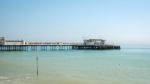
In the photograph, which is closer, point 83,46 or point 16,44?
point 16,44

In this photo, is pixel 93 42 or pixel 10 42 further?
pixel 93 42

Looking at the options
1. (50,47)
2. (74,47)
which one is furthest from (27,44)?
(74,47)

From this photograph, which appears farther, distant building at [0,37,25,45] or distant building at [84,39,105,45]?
distant building at [84,39,105,45]

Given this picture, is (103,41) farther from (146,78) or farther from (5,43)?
(146,78)

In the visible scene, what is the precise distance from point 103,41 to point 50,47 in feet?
67.5

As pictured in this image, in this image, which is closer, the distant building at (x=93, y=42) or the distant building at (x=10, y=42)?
the distant building at (x=10, y=42)

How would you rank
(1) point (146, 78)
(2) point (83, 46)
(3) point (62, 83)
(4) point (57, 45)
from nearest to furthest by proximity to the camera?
(3) point (62, 83), (1) point (146, 78), (4) point (57, 45), (2) point (83, 46)

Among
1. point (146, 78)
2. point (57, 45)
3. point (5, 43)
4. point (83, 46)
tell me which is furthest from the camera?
point (83, 46)

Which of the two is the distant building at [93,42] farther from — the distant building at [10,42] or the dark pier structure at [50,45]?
the distant building at [10,42]

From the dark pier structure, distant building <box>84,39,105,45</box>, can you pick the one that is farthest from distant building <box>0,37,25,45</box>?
distant building <box>84,39,105,45</box>

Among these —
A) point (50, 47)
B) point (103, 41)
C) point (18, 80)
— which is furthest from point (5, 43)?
point (18, 80)

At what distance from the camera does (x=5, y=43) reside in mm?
83438

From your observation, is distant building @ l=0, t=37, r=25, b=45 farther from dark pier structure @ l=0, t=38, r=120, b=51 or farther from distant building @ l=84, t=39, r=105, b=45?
distant building @ l=84, t=39, r=105, b=45

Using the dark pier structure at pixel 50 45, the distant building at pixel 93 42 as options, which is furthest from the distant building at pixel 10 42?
the distant building at pixel 93 42
